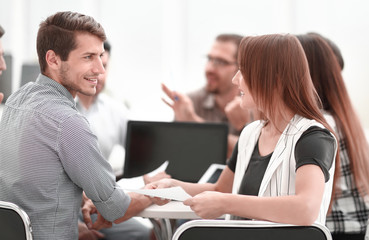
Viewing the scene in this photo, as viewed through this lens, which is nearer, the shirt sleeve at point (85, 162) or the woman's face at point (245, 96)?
the shirt sleeve at point (85, 162)

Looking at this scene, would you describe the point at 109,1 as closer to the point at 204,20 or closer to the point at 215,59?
the point at 204,20

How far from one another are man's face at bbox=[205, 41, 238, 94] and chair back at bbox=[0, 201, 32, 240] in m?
2.32

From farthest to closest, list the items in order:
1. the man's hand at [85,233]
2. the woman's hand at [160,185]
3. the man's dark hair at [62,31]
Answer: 1. the man's hand at [85,233]
2. the woman's hand at [160,185]
3. the man's dark hair at [62,31]

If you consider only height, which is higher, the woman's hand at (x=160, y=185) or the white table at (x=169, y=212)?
the woman's hand at (x=160, y=185)

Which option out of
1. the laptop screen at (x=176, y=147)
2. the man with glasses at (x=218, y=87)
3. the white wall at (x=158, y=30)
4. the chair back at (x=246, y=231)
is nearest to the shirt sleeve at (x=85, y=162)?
the chair back at (x=246, y=231)

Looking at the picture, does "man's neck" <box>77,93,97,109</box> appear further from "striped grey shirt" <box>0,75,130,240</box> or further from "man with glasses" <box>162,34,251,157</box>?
"striped grey shirt" <box>0,75,130,240</box>

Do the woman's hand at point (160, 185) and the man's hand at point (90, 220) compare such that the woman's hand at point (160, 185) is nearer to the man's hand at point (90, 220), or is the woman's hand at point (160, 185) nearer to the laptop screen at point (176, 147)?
the man's hand at point (90, 220)

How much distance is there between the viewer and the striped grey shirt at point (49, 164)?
1697 mm

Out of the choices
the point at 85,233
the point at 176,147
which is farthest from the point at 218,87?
the point at 85,233

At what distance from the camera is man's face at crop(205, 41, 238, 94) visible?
3764mm

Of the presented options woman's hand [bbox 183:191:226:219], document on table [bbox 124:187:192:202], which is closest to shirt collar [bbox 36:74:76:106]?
document on table [bbox 124:187:192:202]

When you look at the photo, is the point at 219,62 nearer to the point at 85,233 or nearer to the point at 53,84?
the point at 85,233

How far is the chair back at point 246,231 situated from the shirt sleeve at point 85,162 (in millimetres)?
355

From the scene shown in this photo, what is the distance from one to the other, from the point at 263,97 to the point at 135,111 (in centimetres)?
361
